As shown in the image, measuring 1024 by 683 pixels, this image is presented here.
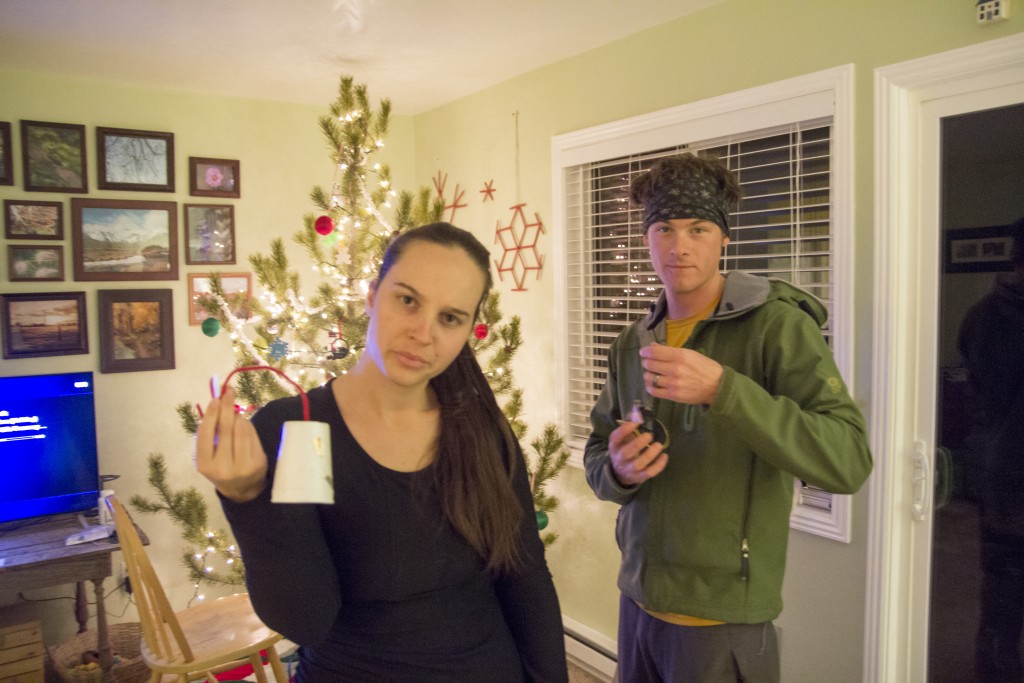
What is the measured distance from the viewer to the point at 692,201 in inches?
61.6

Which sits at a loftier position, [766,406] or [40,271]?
[40,271]

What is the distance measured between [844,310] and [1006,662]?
42.8 inches

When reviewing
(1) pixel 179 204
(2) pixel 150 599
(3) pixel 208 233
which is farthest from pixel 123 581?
(1) pixel 179 204

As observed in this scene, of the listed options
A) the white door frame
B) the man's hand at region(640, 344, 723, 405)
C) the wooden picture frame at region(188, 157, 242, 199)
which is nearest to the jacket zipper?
the man's hand at region(640, 344, 723, 405)

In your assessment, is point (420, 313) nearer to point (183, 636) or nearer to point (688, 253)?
point (688, 253)

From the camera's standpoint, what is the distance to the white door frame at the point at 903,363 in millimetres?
2053

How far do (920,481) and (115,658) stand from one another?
3191 mm

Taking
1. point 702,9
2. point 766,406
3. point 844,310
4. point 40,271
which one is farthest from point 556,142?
point 40,271

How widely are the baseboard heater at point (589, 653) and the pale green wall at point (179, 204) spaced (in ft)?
6.08

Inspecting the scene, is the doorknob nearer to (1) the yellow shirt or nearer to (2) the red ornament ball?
(1) the yellow shirt

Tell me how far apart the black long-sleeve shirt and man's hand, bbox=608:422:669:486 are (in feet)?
1.40

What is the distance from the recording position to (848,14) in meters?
2.14

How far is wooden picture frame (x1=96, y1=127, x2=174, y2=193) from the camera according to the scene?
10.9 ft

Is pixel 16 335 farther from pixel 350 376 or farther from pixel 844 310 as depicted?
pixel 844 310
